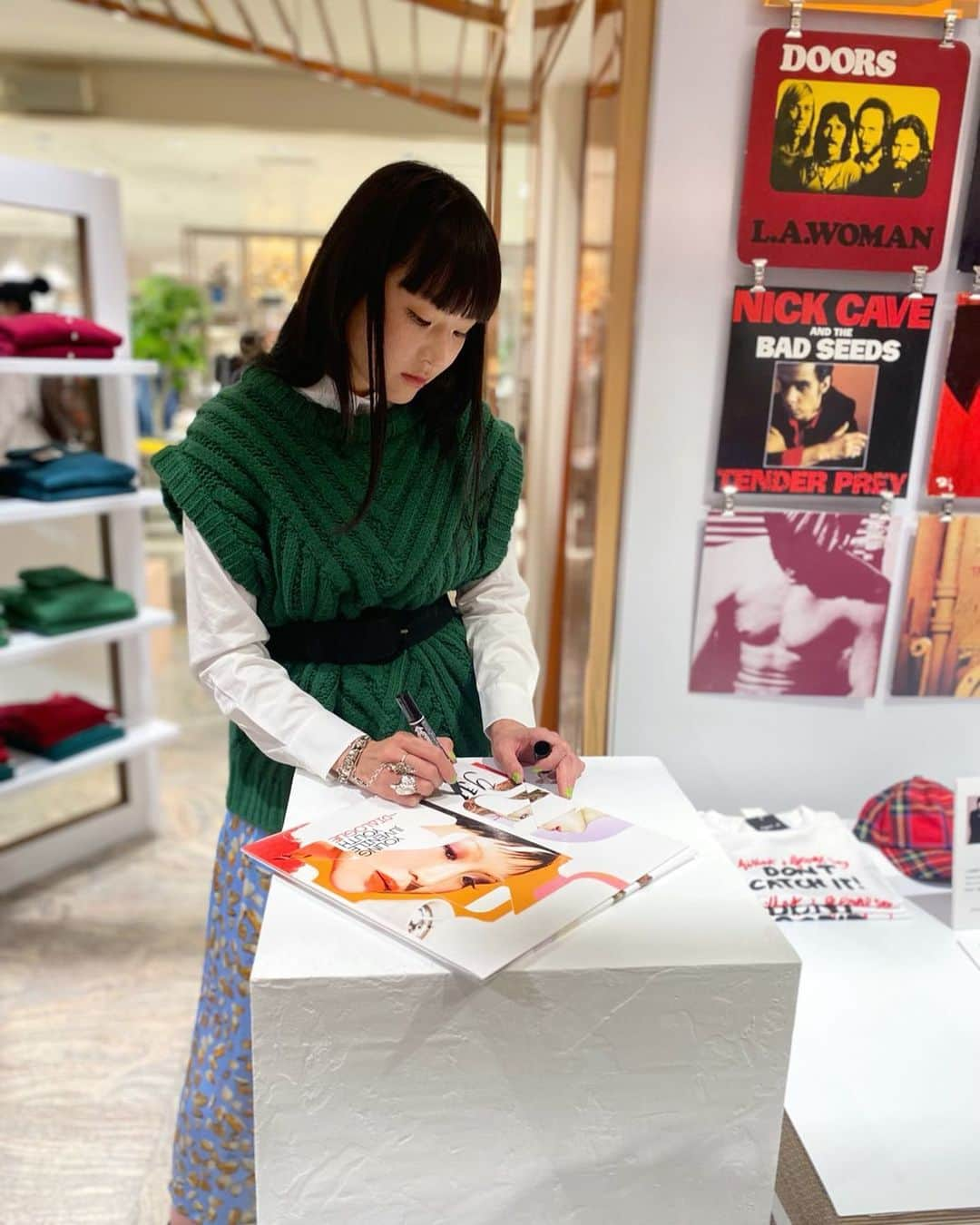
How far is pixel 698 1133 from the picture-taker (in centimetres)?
74

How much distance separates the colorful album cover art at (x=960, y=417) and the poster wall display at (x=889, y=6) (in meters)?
0.36

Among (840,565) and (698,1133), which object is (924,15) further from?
(698,1133)

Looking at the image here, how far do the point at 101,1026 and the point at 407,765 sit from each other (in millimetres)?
1420

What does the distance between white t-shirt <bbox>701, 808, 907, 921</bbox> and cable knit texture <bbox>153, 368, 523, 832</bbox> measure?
1.77ft

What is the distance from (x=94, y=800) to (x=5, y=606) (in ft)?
2.45

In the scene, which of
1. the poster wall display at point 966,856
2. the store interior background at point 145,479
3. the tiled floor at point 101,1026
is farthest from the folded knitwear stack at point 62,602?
the poster wall display at point 966,856

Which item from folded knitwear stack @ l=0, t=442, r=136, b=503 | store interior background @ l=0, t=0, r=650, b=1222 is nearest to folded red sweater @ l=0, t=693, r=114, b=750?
store interior background @ l=0, t=0, r=650, b=1222

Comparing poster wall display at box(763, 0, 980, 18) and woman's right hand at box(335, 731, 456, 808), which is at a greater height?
poster wall display at box(763, 0, 980, 18)

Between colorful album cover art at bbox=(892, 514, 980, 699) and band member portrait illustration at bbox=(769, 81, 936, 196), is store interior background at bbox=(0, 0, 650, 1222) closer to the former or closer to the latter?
band member portrait illustration at bbox=(769, 81, 936, 196)

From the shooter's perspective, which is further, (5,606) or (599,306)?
(5,606)

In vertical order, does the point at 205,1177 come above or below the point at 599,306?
below

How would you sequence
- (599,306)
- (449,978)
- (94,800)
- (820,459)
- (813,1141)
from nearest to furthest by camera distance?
1. (449,978)
2. (813,1141)
3. (820,459)
4. (599,306)
5. (94,800)

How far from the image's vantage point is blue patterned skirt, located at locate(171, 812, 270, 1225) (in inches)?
43.1

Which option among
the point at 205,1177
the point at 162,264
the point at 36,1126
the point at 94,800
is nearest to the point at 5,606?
the point at 94,800
